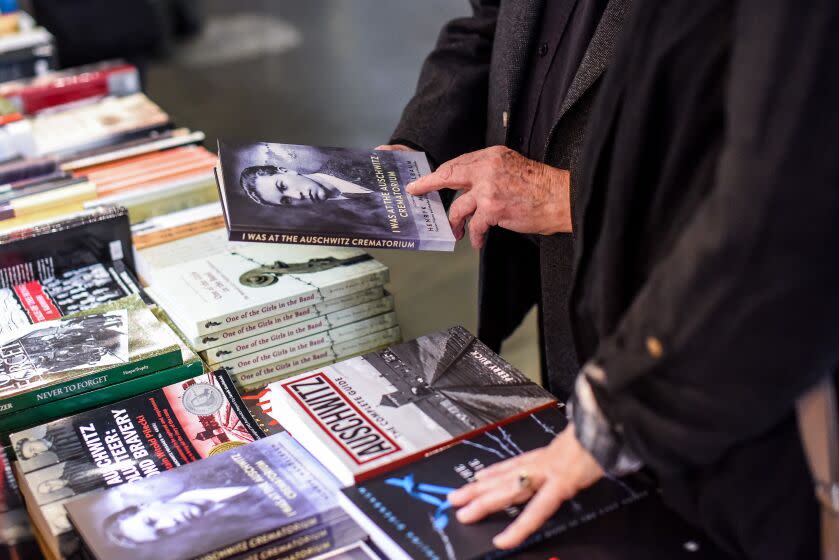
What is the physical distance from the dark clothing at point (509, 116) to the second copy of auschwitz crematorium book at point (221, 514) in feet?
2.11

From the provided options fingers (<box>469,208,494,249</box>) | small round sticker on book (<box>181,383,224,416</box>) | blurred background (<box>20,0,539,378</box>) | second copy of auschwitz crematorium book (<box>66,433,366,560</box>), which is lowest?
blurred background (<box>20,0,539,378</box>)

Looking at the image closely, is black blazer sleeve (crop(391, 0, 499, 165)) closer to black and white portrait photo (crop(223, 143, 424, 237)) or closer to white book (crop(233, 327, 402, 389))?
black and white portrait photo (crop(223, 143, 424, 237))

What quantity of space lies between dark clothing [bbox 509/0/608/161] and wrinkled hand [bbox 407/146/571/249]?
4.5 inches

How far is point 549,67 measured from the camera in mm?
1744

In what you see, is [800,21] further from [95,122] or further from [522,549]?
[95,122]

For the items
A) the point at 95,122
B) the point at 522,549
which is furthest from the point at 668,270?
the point at 95,122

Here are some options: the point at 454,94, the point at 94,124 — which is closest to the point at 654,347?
the point at 454,94

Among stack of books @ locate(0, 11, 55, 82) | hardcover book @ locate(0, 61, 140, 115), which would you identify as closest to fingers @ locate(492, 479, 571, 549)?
hardcover book @ locate(0, 61, 140, 115)

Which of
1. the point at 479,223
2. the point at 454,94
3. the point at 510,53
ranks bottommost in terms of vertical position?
the point at 479,223

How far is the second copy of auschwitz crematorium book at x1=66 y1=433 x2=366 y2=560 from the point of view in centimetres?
114

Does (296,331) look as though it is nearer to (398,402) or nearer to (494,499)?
(398,402)

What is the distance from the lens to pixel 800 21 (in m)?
0.87

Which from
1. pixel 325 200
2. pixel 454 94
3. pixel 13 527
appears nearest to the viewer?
pixel 13 527

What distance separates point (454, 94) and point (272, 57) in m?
5.00
